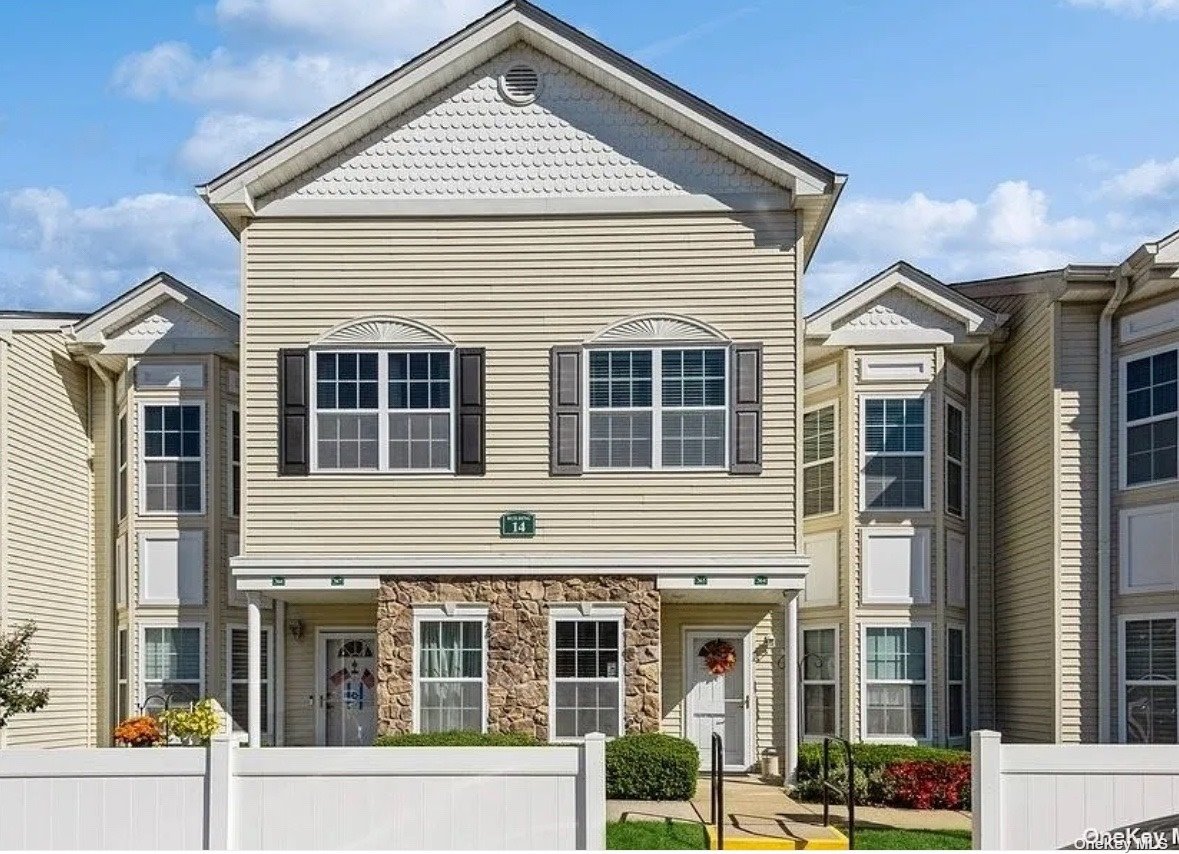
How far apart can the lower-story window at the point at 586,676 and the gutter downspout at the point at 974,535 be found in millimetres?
5514

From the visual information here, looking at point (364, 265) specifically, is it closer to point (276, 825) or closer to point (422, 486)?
point (422, 486)

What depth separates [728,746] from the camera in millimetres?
19156

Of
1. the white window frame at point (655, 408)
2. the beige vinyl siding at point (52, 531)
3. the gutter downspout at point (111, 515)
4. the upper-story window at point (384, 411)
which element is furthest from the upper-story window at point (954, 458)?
the beige vinyl siding at point (52, 531)

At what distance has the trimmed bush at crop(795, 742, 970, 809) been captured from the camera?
53.2 ft

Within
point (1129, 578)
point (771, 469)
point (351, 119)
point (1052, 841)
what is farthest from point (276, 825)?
point (1129, 578)

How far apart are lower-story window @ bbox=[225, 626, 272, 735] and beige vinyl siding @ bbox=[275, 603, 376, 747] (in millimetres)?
315

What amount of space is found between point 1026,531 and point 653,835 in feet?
26.1

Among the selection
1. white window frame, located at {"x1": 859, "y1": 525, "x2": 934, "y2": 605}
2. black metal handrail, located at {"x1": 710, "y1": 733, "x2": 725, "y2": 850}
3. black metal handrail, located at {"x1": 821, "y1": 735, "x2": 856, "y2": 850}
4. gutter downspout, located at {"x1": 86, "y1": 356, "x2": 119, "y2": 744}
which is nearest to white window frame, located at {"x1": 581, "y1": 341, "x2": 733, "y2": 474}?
white window frame, located at {"x1": 859, "y1": 525, "x2": 934, "y2": 605}

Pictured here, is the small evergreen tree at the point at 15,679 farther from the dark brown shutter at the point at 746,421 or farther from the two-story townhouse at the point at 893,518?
the two-story townhouse at the point at 893,518

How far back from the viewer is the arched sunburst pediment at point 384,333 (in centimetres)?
1778

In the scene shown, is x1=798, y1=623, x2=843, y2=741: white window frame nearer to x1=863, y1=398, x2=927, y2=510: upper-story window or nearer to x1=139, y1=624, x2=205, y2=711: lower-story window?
x1=863, y1=398, x2=927, y2=510: upper-story window

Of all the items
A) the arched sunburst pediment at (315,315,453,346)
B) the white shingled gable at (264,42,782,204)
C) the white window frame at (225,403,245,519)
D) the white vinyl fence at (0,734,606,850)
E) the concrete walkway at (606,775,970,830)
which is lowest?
the concrete walkway at (606,775,970,830)

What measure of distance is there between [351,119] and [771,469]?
6.92 metres

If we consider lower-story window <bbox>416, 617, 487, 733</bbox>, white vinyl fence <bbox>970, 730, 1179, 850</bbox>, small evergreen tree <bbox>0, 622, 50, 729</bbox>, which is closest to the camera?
white vinyl fence <bbox>970, 730, 1179, 850</bbox>
